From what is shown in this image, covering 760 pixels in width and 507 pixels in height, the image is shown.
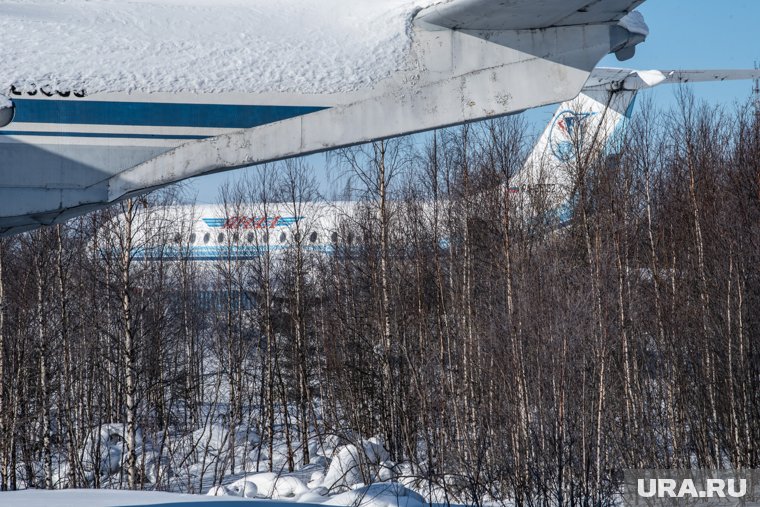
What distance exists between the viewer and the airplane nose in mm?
4478

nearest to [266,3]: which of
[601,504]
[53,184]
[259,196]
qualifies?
[53,184]

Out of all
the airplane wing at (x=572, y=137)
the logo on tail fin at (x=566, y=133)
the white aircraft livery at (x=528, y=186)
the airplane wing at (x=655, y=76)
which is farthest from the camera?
the logo on tail fin at (x=566, y=133)

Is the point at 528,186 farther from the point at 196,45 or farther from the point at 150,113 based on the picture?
the point at 150,113

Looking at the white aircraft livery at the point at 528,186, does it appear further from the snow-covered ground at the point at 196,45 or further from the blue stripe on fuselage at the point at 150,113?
the blue stripe on fuselage at the point at 150,113

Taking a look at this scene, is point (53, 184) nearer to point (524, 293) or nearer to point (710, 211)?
point (524, 293)

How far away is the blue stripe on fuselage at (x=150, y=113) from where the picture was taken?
4574 mm

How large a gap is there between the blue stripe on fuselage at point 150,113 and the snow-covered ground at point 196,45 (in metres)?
0.11

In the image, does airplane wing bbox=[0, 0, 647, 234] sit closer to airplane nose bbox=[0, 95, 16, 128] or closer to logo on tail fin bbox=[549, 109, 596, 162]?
airplane nose bbox=[0, 95, 16, 128]

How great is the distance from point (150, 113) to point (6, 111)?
34.3 inches

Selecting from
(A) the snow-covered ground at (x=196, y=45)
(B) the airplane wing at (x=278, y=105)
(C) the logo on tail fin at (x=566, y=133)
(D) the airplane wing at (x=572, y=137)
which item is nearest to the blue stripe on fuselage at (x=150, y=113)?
(B) the airplane wing at (x=278, y=105)

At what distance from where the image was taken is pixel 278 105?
4.85m

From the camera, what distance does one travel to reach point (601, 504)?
10.1 meters

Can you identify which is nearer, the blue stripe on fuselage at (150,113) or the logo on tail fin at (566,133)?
the blue stripe on fuselage at (150,113)

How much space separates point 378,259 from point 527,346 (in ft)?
26.7
